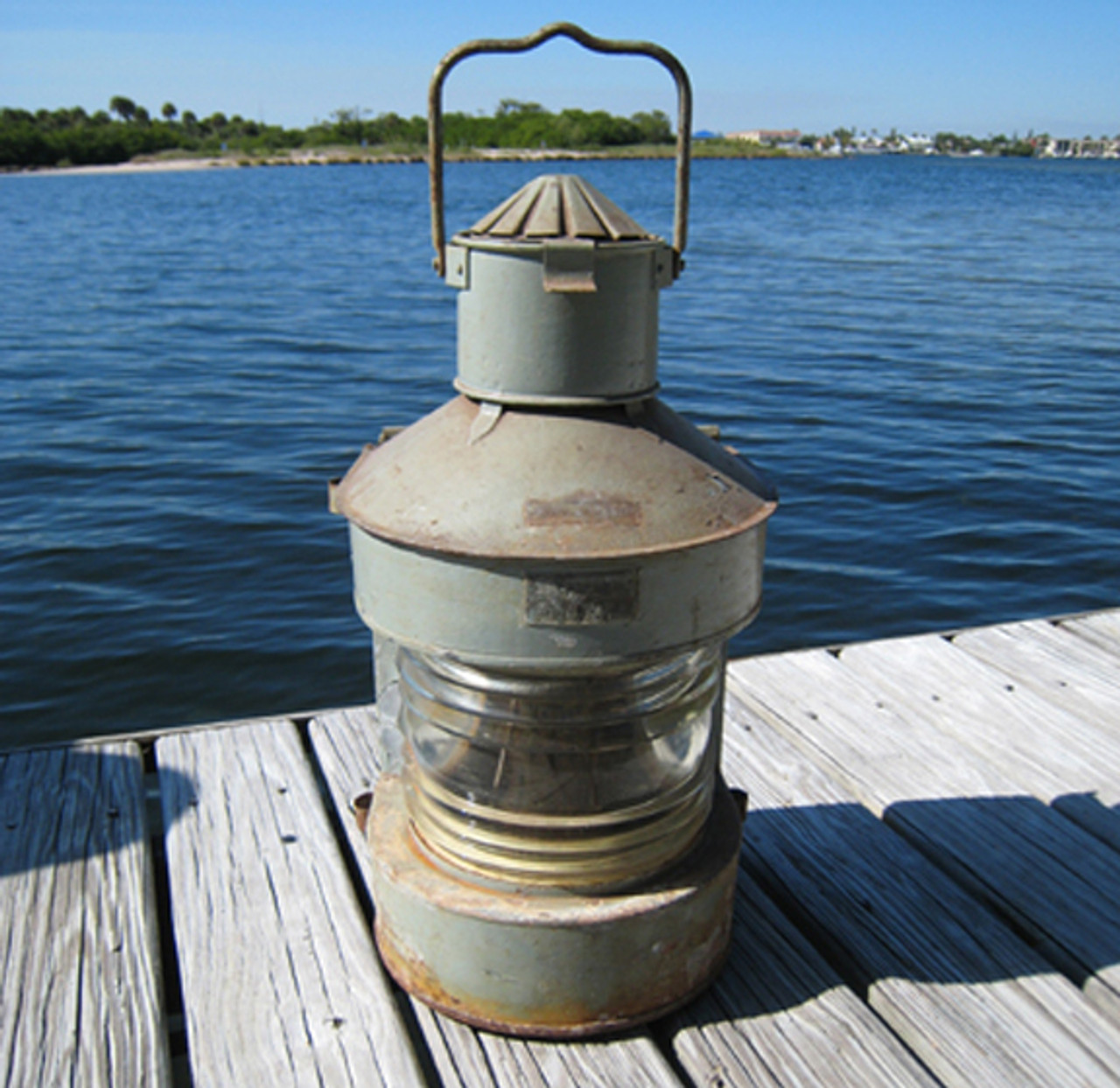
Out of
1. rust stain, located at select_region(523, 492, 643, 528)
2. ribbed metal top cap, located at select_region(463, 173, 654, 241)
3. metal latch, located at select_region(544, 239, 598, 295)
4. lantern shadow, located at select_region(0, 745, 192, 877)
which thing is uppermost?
ribbed metal top cap, located at select_region(463, 173, 654, 241)

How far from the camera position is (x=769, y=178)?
7025cm

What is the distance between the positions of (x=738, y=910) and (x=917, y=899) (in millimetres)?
435

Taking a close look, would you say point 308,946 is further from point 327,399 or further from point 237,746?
point 327,399

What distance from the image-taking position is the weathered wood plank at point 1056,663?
3768 mm

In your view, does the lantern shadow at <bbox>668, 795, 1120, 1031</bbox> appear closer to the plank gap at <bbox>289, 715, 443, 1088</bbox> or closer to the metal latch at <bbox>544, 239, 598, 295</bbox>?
the plank gap at <bbox>289, 715, 443, 1088</bbox>

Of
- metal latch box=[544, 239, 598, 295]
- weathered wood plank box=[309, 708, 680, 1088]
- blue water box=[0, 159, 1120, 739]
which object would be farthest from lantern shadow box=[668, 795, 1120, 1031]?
blue water box=[0, 159, 1120, 739]

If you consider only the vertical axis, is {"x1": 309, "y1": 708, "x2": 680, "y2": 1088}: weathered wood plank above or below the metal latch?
below

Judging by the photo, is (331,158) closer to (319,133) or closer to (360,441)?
(319,133)

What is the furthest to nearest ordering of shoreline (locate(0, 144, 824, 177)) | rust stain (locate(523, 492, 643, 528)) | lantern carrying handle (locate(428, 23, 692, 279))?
shoreline (locate(0, 144, 824, 177))
lantern carrying handle (locate(428, 23, 692, 279))
rust stain (locate(523, 492, 643, 528))

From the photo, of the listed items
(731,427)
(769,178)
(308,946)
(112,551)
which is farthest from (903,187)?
(308,946)

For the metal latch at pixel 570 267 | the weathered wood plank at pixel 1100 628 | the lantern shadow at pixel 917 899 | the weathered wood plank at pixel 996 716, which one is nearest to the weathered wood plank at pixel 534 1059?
the lantern shadow at pixel 917 899

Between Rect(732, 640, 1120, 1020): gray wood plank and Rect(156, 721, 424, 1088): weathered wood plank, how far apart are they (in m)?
1.44

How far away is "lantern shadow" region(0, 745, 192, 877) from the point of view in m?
2.92

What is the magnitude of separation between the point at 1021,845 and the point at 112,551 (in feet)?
21.8
